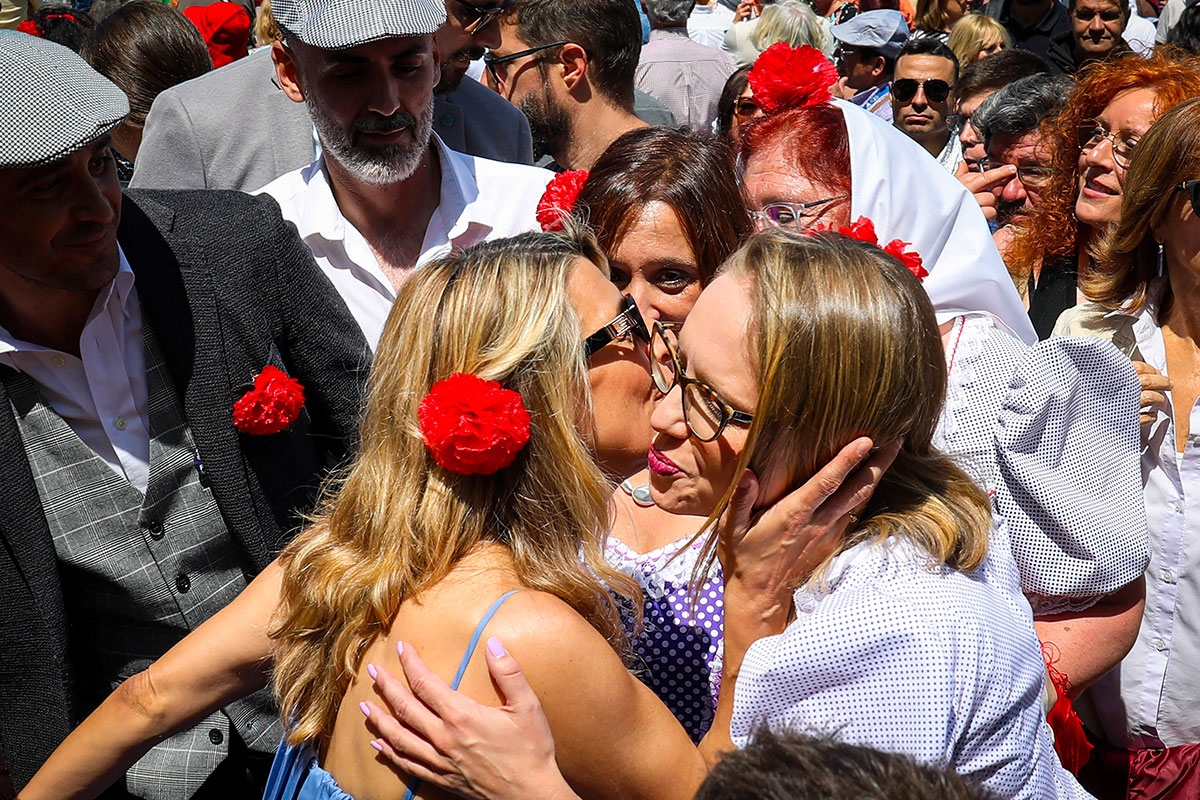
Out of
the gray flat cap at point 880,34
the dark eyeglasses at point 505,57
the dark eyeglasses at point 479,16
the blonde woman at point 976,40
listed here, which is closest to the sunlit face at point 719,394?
the dark eyeglasses at point 479,16

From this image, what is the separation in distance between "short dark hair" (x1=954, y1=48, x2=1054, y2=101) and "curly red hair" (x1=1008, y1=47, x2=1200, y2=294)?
2.12 metres

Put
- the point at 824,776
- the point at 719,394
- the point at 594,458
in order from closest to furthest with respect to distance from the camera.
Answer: the point at 824,776 → the point at 719,394 → the point at 594,458

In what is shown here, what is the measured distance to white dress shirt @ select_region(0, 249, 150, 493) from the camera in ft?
7.88

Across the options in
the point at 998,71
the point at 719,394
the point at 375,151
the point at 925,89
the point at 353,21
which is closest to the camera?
the point at 719,394

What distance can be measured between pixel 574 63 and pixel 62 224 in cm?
269

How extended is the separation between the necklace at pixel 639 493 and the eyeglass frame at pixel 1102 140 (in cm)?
182

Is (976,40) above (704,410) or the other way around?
the other way around

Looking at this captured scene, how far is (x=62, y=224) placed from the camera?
90.7 inches

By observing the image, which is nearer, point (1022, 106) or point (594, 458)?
point (594, 458)

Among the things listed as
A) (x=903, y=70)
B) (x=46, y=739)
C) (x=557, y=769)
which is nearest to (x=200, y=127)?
(x=46, y=739)

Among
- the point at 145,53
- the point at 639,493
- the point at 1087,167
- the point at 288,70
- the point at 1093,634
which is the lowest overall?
the point at 1093,634

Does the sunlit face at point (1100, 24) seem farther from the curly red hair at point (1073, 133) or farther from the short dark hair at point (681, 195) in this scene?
the short dark hair at point (681, 195)

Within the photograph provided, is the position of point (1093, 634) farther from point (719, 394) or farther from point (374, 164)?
point (374, 164)

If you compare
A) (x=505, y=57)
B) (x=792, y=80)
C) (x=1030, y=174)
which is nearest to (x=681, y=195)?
(x=792, y=80)
